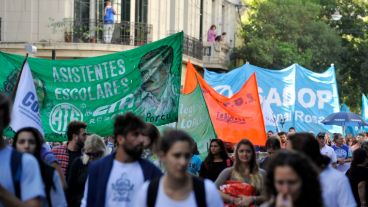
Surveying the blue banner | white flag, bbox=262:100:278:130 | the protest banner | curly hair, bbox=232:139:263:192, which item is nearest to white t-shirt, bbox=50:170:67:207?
curly hair, bbox=232:139:263:192

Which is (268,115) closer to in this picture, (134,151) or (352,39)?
(134,151)

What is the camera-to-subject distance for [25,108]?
11.9 meters

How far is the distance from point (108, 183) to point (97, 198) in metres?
0.14

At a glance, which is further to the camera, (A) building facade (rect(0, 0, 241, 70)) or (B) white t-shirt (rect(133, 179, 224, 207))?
(A) building facade (rect(0, 0, 241, 70))

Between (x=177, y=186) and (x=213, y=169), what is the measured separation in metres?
6.06

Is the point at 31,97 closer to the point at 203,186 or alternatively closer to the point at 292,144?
the point at 292,144

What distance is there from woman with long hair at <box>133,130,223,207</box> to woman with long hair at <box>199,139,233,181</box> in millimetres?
5855

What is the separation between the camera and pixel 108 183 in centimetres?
775

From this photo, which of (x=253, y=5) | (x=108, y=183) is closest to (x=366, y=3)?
(x=253, y=5)

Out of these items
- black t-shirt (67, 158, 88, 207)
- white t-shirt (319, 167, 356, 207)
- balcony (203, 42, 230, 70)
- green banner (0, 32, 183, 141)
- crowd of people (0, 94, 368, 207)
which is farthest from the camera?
balcony (203, 42, 230, 70)

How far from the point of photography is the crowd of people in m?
5.66

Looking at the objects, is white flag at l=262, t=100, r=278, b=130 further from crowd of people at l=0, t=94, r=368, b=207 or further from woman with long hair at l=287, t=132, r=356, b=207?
woman with long hair at l=287, t=132, r=356, b=207

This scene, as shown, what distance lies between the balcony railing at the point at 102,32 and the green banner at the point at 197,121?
1418 centimetres

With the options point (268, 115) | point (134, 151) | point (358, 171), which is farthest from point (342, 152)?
point (134, 151)
